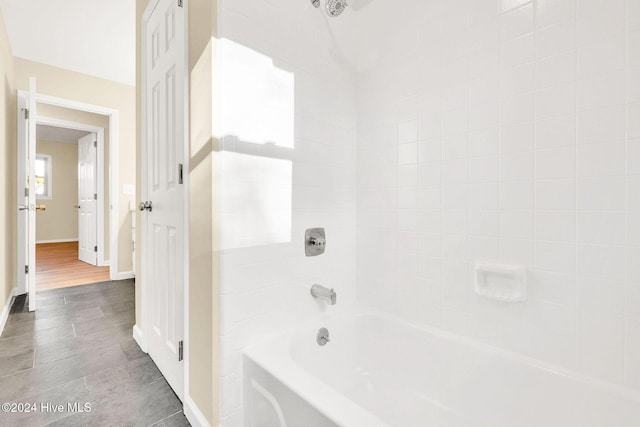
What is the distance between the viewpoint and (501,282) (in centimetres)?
121

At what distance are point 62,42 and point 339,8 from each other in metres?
3.06

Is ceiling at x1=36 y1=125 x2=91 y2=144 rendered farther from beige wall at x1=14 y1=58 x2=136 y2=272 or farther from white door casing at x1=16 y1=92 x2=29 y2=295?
white door casing at x1=16 y1=92 x2=29 y2=295

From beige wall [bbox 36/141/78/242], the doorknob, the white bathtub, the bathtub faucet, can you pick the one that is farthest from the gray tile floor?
beige wall [bbox 36/141/78/242]

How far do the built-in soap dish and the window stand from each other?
28.1 feet

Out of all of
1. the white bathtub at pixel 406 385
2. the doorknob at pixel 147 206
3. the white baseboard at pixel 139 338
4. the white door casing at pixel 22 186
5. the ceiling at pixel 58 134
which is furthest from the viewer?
the ceiling at pixel 58 134

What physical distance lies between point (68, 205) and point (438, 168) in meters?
8.43

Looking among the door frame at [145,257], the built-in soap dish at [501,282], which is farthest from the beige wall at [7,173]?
the built-in soap dish at [501,282]

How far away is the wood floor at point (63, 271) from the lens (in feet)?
11.6

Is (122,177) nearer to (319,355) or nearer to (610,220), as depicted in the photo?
(319,355)

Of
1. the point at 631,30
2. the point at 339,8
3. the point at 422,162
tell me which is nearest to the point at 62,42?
the point at 339,8

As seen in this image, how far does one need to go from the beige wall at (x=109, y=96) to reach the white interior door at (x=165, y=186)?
91.2 inches

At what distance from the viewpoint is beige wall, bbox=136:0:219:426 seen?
3.83 ft

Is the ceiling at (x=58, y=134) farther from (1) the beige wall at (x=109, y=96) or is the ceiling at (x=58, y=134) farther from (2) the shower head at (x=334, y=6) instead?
(2) the shower head at (x=334, y=6)

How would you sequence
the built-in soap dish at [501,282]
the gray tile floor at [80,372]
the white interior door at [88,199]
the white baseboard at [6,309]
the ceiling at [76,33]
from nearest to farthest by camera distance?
the built-in soap dish at [501,282] < the gray tile floor at [80,372] < the white baseboard at [6,309] < the ceiling at [76,33] < the white interior door at [88,199]
